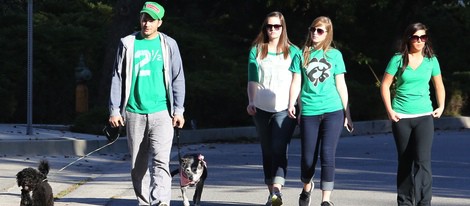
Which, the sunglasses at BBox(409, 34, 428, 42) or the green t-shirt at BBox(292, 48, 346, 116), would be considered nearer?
the sunglasses at BBox(409, 34, 428, 42)

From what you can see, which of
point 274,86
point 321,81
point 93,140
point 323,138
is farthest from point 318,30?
point 93,140

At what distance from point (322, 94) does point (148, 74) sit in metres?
1.44

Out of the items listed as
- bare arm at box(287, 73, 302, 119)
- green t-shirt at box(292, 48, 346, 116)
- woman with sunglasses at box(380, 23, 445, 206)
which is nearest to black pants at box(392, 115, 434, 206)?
woman with sunglasses at box(380, 23, 445, 206)

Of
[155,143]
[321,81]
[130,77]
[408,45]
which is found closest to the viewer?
[130,77]

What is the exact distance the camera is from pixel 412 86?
28.0 feet

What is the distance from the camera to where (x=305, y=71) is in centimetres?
880

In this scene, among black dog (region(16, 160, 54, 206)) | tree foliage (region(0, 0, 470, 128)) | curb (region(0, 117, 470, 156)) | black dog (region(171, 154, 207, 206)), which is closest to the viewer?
black dog (region(16, 160, 54, 206))

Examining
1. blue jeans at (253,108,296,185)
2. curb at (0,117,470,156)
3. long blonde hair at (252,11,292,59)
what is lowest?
curb at (0,117,470,156)

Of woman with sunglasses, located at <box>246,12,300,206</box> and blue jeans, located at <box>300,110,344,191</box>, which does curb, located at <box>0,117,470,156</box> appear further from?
blue jeans, located at <box>300,110,344,191</box>

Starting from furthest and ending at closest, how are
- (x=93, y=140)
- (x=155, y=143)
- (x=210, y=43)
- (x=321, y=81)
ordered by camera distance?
(x=210, y=43) < (x=93, y=140) < (x=321, y=81) < (x=155, y=143)

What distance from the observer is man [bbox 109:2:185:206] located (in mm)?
8359

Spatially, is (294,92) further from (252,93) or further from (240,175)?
(240,175)

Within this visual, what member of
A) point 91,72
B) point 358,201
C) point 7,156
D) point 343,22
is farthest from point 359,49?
point 358,201

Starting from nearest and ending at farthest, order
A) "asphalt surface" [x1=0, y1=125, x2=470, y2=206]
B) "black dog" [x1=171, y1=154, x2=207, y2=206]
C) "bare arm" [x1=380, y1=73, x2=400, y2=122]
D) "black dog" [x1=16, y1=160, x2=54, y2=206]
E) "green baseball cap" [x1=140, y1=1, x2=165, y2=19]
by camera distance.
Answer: "green baseball cap" [x1=140, y1=1, x2=165, y2=19] → "bare arm" [x1=380, y1=73, x2=400, y2=122] → "black dog" [x1=16, y1=160, x2=54, y2=206] → "black dog" [x1=171, y1=154, x2=207, y2=206] → "asphalt surface" [x1=0, y1=125, x2=470, y2=206]
